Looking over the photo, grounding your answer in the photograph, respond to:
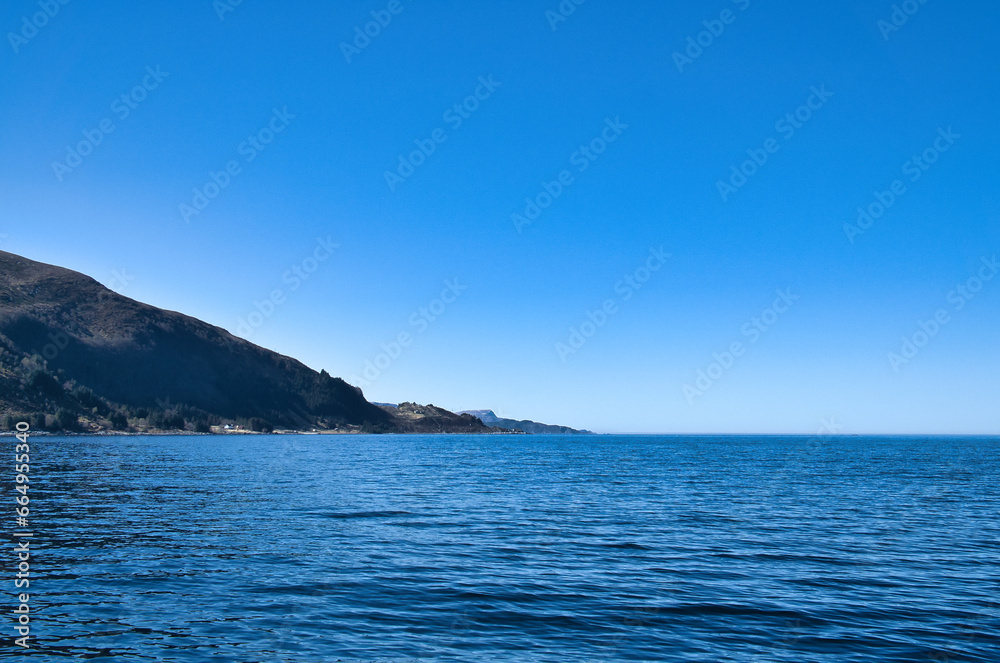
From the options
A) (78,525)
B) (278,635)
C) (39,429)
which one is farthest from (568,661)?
(39,429)

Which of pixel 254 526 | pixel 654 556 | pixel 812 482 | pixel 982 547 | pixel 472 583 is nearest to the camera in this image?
pixel 472 583

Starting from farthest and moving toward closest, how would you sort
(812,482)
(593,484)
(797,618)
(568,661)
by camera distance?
(812,482) → (593,484) → (797,618) → (568,661)

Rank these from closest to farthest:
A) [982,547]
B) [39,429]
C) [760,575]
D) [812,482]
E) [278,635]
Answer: [278,635] < [760,575] < [982,547] < [812,482] < [39,429]

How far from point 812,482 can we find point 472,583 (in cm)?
5953

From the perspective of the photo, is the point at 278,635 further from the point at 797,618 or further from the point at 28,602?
the point at 797,618

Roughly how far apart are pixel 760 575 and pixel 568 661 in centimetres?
1262

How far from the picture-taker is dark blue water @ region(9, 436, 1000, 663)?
1661cm

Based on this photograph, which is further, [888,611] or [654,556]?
[654,556]

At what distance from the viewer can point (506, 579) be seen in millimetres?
23406

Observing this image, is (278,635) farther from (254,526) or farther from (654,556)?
(254,526)

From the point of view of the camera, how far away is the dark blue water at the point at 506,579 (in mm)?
16609

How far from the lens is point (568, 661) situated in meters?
15.4

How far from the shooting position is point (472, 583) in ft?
74.8

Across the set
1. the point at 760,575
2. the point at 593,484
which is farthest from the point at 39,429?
the point at 760,575
